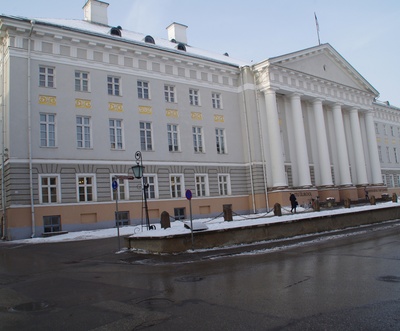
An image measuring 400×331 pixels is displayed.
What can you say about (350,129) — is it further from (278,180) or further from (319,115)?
(278,180)

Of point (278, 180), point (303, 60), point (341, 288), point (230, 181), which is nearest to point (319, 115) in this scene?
point (303, 60)

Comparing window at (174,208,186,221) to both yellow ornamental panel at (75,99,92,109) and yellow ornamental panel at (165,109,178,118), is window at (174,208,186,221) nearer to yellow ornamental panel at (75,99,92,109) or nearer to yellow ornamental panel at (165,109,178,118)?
yellow ornamental panel at (165,109,178,118)

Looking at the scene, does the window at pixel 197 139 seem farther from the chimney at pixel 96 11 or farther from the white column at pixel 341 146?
the white column at pixel 341 146

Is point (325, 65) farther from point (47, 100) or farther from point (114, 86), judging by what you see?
point (47, 100)

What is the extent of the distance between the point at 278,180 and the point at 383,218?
1490 centimetres

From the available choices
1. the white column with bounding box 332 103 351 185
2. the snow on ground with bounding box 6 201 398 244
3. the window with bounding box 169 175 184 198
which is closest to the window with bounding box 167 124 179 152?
the window with bounding box 169 175 184 198

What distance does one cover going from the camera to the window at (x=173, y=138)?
33562 mm

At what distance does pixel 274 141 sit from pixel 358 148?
16156 mm

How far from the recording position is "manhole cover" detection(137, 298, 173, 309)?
6827mm

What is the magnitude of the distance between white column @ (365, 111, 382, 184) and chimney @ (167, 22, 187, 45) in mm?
26090

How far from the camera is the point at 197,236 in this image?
1442cm

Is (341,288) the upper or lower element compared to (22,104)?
lower

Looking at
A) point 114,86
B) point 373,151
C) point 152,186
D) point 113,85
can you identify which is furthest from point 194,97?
point 373,151

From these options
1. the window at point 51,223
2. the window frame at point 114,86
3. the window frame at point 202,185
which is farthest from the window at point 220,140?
the window at point 51,223
